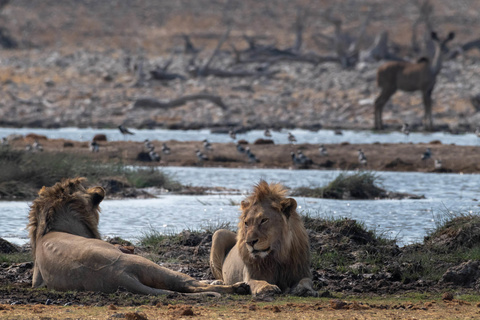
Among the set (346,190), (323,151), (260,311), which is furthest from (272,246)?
(323,151)

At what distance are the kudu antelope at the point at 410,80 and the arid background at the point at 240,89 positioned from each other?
→ 0.95m

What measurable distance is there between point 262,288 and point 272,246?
354mm

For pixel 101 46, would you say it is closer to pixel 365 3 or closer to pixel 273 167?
pixel 365 3

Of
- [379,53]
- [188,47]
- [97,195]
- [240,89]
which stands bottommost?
[97,195]

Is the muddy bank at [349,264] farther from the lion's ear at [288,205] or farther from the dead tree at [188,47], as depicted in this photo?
the dead tree at [188,47]

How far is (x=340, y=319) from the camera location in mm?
6012

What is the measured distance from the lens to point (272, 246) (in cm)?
716

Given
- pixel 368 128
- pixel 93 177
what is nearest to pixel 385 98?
pixel 368 128

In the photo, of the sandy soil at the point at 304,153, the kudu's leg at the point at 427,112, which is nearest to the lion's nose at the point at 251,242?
the sandy soil at the point at 304,153

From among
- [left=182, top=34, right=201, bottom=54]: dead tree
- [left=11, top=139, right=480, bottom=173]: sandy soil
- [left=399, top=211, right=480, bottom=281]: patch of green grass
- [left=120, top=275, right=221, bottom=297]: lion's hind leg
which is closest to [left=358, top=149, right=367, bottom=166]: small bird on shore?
[left=11, top=139, right=480, bottom=173]: sandy soil

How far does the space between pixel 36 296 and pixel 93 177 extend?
1000 centimetres

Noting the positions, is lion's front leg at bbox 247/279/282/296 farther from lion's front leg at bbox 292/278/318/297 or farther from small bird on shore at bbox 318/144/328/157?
small bird on shore at bbox 318/144/328/157

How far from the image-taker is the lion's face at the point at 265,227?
7059 mm

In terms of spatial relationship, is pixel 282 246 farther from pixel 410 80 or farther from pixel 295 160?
pixel 410 80
